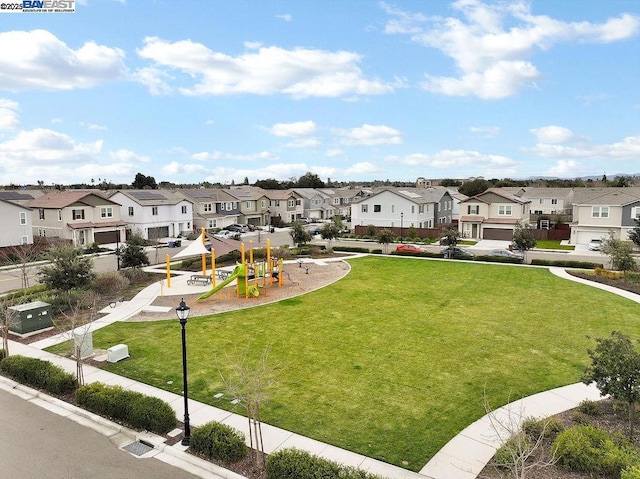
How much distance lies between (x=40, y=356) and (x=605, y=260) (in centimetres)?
4382

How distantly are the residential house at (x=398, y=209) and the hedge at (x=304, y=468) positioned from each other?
170 ft

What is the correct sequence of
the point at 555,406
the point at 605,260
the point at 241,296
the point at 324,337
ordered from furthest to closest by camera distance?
the point at 605,260 < the point at 241,296 < the point at 324,337 < the point at 555,406

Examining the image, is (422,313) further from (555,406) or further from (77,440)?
(77,440)

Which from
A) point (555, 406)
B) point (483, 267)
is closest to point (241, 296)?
point (555, 406)

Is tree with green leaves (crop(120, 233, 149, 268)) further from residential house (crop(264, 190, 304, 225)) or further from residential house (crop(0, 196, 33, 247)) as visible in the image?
residential house (crop(264, 190, 304, 225))

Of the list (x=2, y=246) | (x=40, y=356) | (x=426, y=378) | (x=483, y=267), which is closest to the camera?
(x=426, y=378)

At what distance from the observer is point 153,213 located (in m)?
57.8

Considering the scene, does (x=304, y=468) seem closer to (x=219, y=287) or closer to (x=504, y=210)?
(x=219, y=287)

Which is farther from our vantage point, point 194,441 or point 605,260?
point 605,260

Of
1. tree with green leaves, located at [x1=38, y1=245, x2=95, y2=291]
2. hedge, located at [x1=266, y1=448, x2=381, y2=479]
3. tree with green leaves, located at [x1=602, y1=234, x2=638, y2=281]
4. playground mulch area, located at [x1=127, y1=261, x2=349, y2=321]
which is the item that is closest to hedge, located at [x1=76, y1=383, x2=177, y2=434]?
hedge, located at [x1=266, y1=448, x2=381, y2=479]

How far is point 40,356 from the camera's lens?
55.3 ft

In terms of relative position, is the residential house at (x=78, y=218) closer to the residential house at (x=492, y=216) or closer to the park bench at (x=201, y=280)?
the park bench at (x=201, y=280)

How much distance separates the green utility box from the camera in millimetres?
19139

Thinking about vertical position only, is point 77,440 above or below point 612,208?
below
